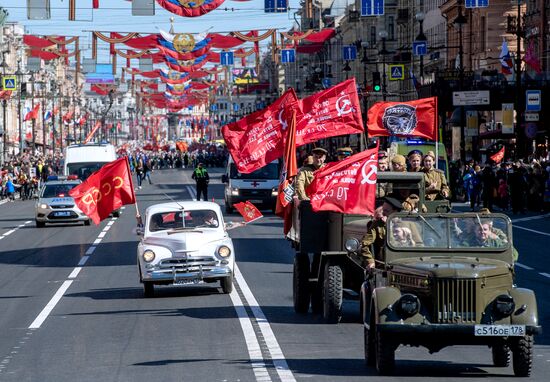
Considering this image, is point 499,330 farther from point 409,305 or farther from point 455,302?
point 409,305

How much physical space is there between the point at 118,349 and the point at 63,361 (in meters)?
1.04

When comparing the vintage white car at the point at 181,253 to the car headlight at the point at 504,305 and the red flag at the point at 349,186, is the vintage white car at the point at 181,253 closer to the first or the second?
the red flag at the point at 349,186

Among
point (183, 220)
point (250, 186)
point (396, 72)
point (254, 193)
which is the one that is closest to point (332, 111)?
point (183, 220)

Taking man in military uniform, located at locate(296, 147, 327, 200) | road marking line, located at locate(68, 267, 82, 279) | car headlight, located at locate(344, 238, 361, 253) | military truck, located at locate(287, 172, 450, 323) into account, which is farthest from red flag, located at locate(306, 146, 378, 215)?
road marking line, located at locate(68, 267, 82, 279)

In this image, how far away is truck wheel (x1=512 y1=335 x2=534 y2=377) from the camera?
1231 cm

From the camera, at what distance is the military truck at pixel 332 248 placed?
55.5 feet

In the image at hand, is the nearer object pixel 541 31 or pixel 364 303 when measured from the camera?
pixel 364 303

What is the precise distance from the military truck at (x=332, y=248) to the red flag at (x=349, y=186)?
364mm

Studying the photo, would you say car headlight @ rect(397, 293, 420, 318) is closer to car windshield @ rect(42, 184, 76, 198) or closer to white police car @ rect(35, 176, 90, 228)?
white police car @ rect(35, 176, 90, 228)

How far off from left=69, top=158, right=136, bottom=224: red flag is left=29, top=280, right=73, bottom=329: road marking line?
144 cm

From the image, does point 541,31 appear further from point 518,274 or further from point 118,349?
point 118,349

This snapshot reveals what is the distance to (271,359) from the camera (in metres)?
14.0

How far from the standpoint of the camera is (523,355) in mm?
12375

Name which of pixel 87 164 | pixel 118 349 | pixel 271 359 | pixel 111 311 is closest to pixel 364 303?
pixel 271 359
